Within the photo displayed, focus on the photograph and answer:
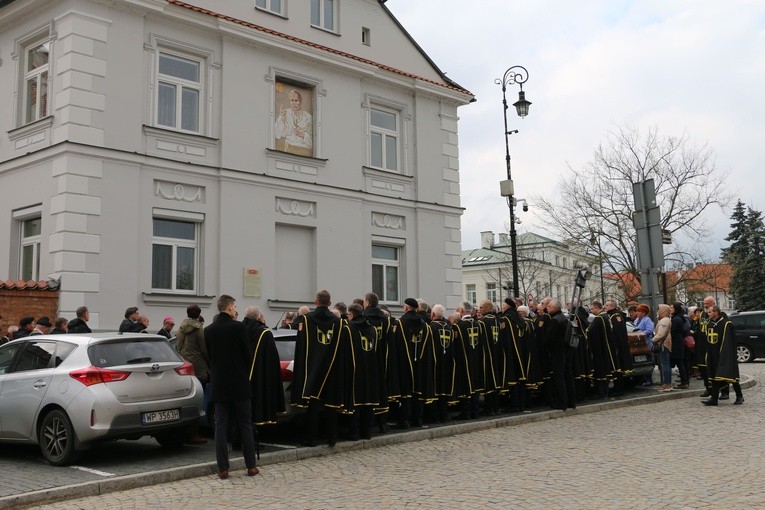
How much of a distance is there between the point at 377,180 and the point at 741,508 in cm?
1561

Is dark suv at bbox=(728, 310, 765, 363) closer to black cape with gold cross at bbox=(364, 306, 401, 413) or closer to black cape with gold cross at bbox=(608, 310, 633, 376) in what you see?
black cape with gold cross at bbox=(608, 310, 633, 376)

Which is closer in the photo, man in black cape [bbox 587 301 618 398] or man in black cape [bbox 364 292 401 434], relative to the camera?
man in black cape [bbox 364 292 401 434]

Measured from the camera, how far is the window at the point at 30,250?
53.6 feet

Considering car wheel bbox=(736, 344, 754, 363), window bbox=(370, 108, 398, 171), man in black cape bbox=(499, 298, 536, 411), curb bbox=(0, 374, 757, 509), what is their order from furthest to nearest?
1. car wheel bbox=(736, 344, 754, 363)
2. window bbox=(370, 108, 398, 171)
3. man in black cape bbox=(499, 298, 536, 411)
4. curb bbox=(0, 374, 757, 509)

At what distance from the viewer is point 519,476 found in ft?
26.9

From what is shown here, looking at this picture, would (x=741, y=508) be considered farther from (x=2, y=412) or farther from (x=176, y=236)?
(x=176, y=236)

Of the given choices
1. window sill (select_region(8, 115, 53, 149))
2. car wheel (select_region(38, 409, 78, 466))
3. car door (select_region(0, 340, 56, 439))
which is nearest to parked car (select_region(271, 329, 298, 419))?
car wheel (select_region(38, 409, 78, 466))

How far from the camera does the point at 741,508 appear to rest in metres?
6.55

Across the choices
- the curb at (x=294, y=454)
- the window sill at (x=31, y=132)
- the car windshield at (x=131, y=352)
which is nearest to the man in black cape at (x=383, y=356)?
the curb at (x=294, y=454)

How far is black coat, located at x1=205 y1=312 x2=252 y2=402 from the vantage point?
340 inches

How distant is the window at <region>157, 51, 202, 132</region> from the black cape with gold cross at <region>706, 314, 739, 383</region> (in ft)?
39.5

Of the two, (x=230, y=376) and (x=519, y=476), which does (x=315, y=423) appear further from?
(x=519, y=476)

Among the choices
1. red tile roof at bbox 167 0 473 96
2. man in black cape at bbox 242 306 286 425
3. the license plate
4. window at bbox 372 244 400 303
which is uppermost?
red tile roof at bbox 167 0 473 96

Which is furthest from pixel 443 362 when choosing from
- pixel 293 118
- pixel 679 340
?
pixel 293 118
